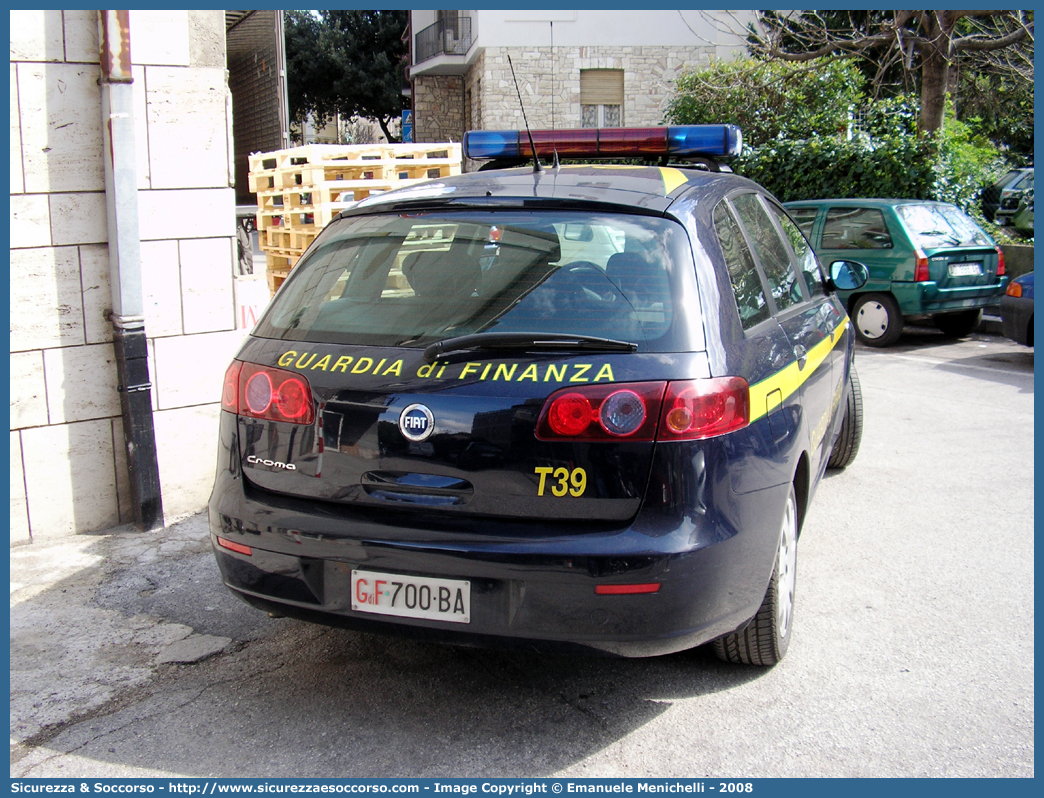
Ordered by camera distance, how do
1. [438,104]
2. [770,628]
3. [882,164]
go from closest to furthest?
[770,628], [882,164], [438,104]

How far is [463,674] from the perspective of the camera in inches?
129

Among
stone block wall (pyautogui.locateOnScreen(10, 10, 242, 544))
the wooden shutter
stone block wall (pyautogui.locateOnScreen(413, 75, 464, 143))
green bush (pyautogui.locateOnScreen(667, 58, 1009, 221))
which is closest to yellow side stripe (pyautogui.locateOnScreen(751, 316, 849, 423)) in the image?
stone block wall (pyautogui.locateOnScreen(10, 10, 242, 544))

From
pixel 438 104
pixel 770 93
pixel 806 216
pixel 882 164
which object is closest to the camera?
pixel 806 216

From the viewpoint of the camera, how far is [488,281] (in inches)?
113

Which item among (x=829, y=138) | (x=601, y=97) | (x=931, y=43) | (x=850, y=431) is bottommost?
(x=850, y=431)

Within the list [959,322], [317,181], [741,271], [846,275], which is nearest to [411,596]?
[741,271]

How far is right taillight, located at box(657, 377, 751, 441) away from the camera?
2.57 m

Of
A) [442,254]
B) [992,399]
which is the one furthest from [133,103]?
[992,399]

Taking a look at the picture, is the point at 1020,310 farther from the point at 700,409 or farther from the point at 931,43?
the point at 700,409

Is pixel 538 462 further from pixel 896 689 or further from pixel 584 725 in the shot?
pixel 896 689

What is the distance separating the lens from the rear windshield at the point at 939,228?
10234 millimetres

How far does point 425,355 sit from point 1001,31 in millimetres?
15339

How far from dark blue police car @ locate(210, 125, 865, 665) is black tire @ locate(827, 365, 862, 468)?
7.79ft

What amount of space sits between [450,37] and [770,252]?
99.8 feet
